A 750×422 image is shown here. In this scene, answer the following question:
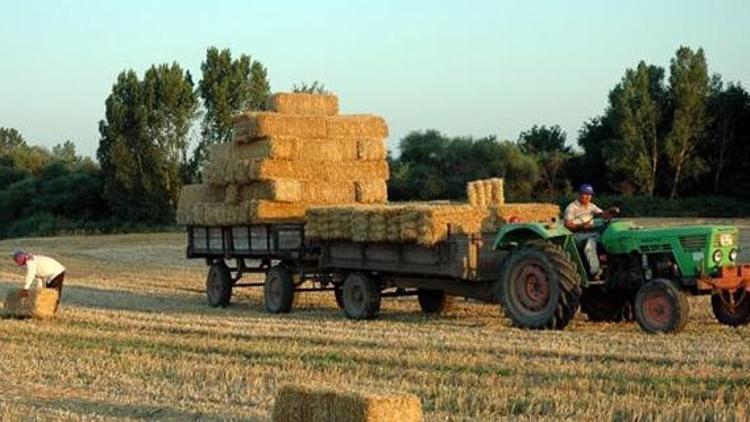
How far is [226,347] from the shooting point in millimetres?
13172

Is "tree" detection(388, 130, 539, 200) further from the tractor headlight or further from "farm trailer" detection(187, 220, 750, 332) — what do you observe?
the tractor headlight

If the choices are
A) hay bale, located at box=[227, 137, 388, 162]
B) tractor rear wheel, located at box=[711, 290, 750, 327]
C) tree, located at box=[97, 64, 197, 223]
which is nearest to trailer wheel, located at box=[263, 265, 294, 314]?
hay bale, located at box=[227, 137, 388, 162]

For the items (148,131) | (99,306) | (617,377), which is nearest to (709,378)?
(617,377)

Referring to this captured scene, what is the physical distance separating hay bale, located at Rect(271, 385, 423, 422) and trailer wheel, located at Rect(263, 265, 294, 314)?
11429 millimetres

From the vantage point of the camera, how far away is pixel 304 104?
20953 mm

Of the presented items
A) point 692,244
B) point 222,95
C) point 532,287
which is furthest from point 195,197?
point 222,95

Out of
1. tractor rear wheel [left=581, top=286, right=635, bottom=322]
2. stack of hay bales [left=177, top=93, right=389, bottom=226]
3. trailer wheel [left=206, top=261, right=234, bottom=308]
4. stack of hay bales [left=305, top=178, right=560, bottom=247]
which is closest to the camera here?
tractor rear wheel [left=581, top=286, right=635, bottom=322]

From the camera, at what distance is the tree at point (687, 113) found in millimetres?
49281

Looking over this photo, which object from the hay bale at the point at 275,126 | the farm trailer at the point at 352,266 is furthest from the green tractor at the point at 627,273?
the hay bale at the point at 275,126

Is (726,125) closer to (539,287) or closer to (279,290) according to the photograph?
(279,290)

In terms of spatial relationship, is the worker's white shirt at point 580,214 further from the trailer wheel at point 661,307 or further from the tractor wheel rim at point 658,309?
the tractor wheel rim at point 658,309

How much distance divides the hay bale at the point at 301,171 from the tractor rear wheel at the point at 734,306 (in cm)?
750

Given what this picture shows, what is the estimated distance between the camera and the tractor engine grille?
13.7 m

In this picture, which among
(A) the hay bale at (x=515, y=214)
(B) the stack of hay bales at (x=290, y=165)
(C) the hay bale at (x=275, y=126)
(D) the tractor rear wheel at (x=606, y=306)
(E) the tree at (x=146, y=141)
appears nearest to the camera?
(D) the tractor rear wheel at (x=606, y=306)
